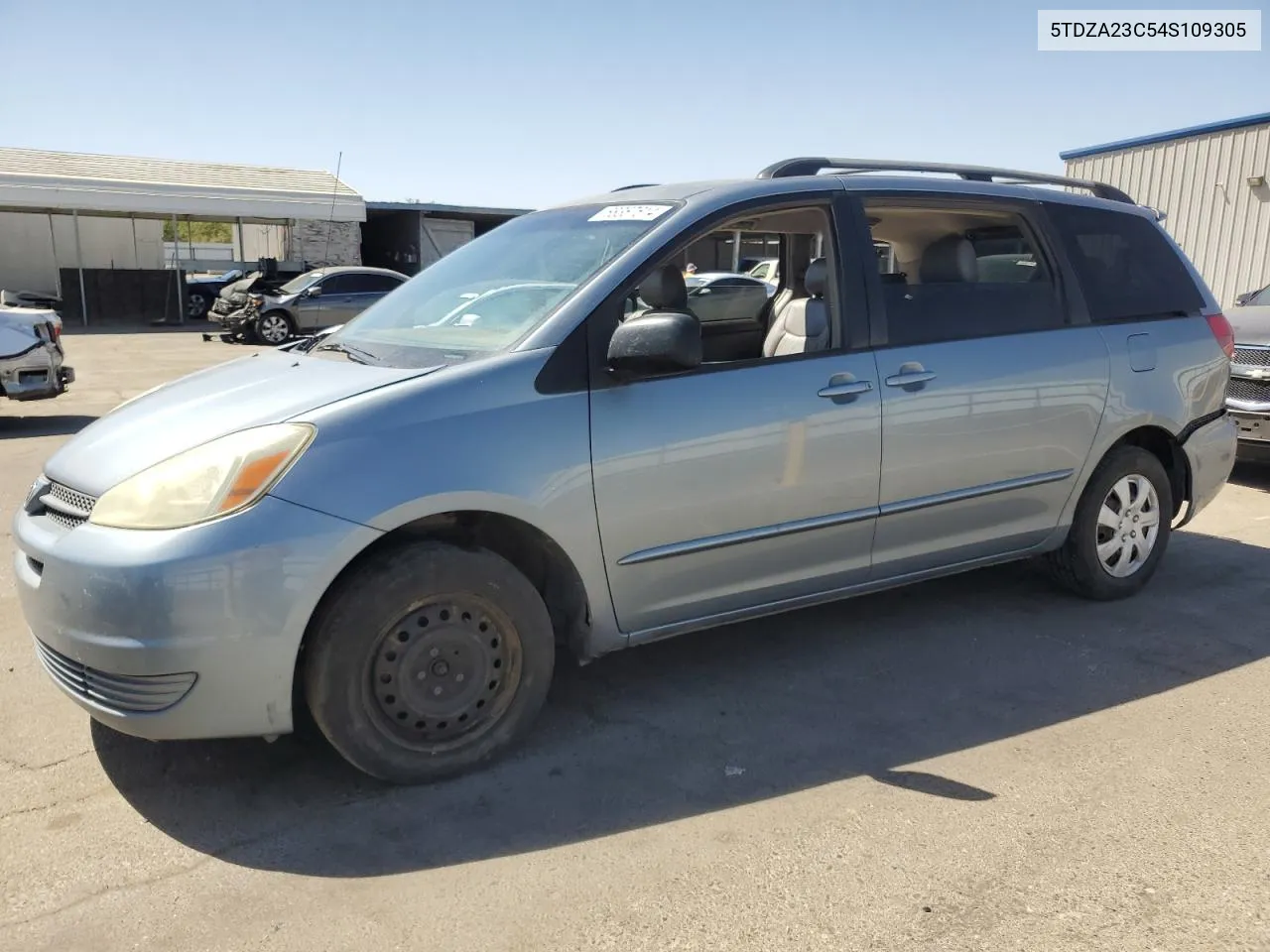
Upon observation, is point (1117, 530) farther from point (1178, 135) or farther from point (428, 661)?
point (1178, 135)

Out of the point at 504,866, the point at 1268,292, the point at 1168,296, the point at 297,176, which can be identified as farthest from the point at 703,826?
the point at 297,176

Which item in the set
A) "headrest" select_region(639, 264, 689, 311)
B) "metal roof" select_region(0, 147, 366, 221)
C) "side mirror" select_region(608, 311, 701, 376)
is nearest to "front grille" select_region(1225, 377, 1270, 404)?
"headrest" select_region(639, 264, 689, 311)

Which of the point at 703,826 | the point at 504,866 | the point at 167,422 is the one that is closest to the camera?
the point at 504,866

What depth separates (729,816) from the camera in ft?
9.68

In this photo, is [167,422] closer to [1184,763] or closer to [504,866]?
[504,866]

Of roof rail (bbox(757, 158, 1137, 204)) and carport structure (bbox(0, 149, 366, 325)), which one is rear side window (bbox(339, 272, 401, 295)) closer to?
carport structure (bbox(0, 149, 366, 325))

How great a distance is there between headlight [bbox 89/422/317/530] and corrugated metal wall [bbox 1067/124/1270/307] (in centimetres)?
1663

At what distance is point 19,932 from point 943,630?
3539 mm

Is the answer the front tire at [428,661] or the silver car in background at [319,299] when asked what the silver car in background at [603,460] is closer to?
the front tire at [428,661]

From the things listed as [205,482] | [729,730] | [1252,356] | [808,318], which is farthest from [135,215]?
[729,730]

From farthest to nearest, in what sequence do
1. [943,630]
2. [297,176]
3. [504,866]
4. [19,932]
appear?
1. [297,176]
2. [943,630]
3. [504,866]
4. [19,932]

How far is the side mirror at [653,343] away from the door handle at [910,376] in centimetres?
97

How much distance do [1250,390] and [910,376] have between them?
5.06 m

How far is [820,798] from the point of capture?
305 centimetres
